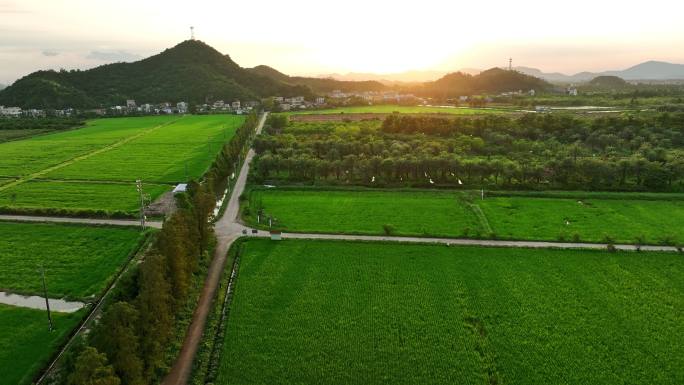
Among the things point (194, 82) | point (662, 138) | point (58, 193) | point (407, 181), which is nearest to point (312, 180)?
point (407, 181)

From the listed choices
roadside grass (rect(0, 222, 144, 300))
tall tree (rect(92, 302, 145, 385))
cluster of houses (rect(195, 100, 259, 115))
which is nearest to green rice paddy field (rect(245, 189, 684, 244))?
roadside grass (rect(0, 222, 144, 300))

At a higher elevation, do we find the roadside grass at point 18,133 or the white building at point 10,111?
the white building at point 10,111

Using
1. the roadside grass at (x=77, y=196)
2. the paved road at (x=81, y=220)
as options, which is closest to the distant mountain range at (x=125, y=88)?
the roadside grass at (x=77, y=196)

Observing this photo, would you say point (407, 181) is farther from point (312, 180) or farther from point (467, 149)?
point (467, 149)

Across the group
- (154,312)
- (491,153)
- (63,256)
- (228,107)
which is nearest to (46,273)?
(63,256)

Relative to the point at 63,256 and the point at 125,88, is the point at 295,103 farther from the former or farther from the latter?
the point at 63,256

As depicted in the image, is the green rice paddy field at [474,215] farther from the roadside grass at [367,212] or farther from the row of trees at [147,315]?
the row of trees at [147,315]

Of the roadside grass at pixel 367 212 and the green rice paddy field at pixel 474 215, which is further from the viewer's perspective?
the roadside grass at pixel 367 212
